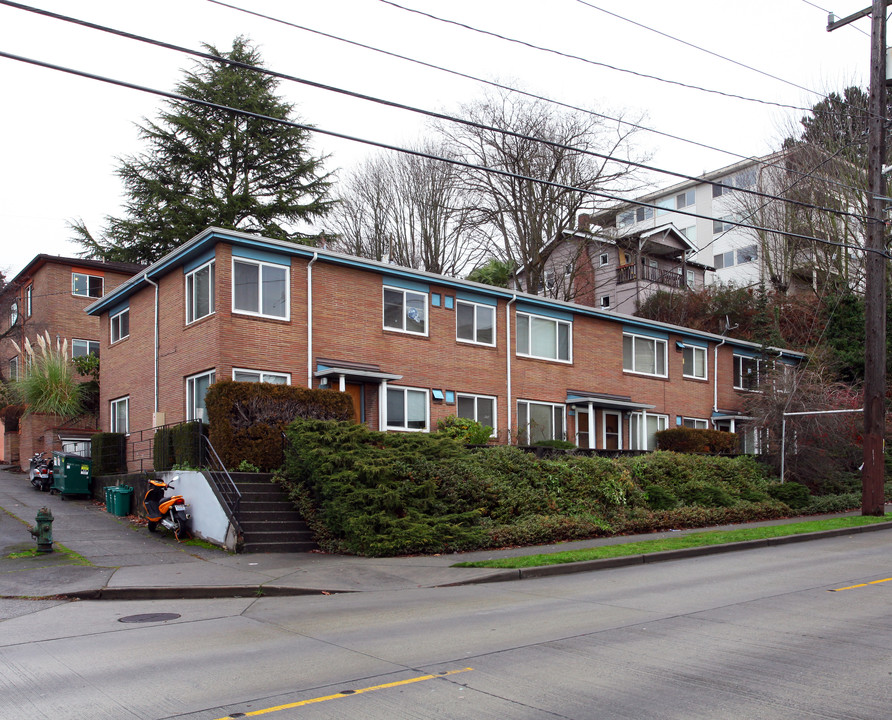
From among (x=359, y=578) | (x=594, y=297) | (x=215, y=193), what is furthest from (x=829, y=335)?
(x=359, y=578)

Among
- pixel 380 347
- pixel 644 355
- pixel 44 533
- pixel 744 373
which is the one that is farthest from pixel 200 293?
pixel 744 373

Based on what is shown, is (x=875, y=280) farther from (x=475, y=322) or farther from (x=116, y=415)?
(x=116, y=415)

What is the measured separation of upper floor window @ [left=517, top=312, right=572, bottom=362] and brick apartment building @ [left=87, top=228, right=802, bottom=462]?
0.05 metres

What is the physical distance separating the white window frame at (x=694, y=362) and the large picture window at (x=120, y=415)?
2148 cm

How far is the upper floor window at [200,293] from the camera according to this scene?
71.3ft

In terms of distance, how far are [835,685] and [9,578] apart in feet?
39.1

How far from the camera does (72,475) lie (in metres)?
23.2

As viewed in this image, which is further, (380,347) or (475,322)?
(475,322)

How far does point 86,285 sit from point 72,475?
56.0 feet

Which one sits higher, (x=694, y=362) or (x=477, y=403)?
(x=694, y=362)

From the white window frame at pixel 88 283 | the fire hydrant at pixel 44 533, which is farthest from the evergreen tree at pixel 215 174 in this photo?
the fire hydrant at pixel 44 533

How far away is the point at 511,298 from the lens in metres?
27.9

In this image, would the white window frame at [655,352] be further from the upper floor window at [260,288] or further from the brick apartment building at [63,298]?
the brick apartment building at [63,298]

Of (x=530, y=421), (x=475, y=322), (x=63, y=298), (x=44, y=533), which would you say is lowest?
(x=44, y=533)
